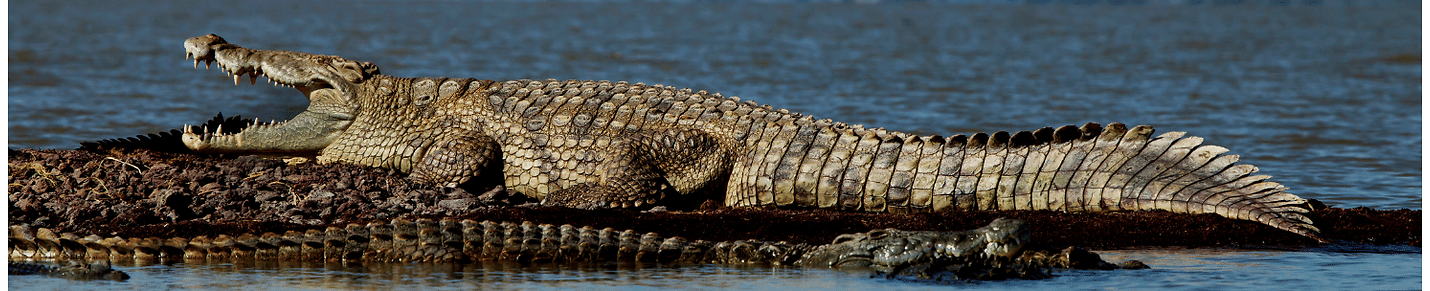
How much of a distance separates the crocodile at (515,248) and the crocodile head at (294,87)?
2.57 meters

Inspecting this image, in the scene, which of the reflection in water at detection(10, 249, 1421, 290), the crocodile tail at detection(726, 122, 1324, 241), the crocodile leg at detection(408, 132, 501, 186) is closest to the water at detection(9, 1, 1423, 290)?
the reflection in water at detection(10, 249, 1421, 290)

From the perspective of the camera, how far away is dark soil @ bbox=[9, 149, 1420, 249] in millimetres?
6043

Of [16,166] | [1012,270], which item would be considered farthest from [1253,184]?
[16,166]

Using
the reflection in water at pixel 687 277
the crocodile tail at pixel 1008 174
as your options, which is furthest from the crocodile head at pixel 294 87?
the reflection in water at pixel 687 277

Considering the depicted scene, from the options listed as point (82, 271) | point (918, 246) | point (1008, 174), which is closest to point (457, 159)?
point (82, 271)

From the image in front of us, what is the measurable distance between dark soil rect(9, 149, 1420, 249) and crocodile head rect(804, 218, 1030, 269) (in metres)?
0.48

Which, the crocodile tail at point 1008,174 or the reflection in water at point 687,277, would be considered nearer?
the reflection in water at point 687,277

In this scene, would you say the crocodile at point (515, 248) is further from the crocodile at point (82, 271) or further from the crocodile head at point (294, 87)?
the crocodile head at point (294, 87)

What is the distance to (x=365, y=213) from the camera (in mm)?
6707

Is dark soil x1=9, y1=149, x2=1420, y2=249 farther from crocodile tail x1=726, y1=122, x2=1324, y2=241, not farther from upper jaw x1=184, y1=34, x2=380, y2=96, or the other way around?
upper jaw x1=184, y1=34, x2=380, y2=96

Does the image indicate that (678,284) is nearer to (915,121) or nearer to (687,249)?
(687,249)

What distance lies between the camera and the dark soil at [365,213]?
6043 mm

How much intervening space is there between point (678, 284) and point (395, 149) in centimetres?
340

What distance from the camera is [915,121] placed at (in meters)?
13.2
